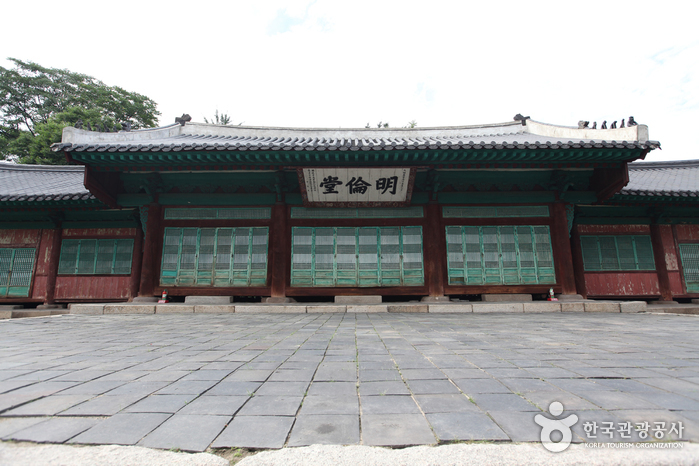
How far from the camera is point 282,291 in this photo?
29.6 ft

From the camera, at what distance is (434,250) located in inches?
360

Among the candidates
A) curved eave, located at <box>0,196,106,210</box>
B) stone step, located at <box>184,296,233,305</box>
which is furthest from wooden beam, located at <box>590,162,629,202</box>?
curved eave, located at <box>0,196,106,210</box>

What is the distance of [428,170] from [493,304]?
403cm

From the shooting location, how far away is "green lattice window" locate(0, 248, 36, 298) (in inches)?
396

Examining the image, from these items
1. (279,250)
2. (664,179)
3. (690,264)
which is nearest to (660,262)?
(690,264)

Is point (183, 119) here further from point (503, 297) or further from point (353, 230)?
point (503, 297)

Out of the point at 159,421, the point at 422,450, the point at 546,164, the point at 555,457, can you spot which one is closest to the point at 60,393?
the point at 159,421

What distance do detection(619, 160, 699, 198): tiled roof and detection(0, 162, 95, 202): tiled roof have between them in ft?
53.4

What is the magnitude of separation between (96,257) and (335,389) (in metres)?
11.2

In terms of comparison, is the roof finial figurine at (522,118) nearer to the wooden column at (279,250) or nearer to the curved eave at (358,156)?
the curved eave at (358,156)

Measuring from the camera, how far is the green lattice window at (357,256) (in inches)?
360

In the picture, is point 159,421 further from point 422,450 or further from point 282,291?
point 282,291

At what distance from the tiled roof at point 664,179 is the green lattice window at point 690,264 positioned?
1.89 m

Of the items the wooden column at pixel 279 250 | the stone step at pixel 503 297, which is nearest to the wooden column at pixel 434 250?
the stone step at pixel 503 297
